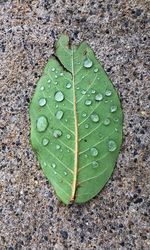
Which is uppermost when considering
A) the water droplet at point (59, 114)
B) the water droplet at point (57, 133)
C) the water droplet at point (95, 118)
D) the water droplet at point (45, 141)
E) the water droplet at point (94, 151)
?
the water droplet at point (59, 114)

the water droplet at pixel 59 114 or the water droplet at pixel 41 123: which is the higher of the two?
the water droplet at pixel 59 114

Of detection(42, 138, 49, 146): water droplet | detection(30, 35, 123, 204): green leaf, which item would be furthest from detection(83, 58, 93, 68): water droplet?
detection(42, 138, 49, 146): water droplet

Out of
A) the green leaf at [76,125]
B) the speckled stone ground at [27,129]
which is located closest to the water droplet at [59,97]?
the green leaf at [76,125]

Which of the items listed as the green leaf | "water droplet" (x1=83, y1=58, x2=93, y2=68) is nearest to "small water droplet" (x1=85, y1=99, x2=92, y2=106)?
the green leaf

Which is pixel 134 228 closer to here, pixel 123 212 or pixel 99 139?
pixel 123 212

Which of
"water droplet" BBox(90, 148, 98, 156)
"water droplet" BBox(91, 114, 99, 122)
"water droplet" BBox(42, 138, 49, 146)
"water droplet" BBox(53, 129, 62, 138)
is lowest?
"water droplet" BBox(90, 148, 98, 156)

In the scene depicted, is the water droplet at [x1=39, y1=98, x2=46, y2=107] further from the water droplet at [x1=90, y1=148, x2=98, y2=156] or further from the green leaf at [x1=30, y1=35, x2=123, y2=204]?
the water droplet at [x1=90, y1=148, x2=98, y2=156]

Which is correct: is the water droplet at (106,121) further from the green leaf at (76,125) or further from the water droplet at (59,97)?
the water droplet at (59,97)

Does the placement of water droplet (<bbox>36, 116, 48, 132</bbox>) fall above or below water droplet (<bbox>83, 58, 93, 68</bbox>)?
below
